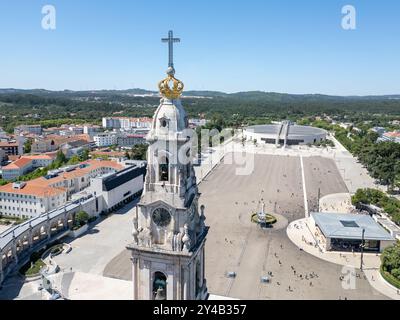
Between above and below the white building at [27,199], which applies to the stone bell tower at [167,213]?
above

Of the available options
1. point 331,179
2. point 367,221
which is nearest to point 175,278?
point 367,221

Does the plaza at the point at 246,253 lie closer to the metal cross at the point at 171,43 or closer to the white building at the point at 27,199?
the white building at the point at 27,199

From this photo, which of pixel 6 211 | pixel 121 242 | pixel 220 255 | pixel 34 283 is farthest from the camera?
pixel 6 211

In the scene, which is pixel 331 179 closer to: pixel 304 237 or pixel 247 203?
pixel 247 203

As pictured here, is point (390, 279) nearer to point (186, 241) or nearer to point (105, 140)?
point (186, 241)

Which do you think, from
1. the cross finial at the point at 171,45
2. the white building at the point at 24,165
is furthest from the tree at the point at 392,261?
the white building at the point at 24,165

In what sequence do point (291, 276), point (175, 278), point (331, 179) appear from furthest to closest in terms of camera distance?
1. point (331, 179)
2. point (291, 276)
3. point (175, 278)

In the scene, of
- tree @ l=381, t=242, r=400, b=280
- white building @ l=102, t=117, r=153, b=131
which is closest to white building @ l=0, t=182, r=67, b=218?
tree @ l=381, t=242, r=400, b=280
